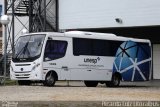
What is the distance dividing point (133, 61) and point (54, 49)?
637 cm

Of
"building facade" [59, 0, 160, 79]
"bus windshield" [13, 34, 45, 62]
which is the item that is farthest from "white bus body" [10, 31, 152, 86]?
"building facade" [59, 0, 160, 79]

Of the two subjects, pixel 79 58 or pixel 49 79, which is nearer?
pixel 49 79

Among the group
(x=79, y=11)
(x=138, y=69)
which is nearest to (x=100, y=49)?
(x=138, y=69)

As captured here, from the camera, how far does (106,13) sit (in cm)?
4219

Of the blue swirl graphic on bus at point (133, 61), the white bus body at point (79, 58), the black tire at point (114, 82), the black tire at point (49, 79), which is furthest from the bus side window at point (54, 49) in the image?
the blue swirl graphic on bus at point (133, 61)

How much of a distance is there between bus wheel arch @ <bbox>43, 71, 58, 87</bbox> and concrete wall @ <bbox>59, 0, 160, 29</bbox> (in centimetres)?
1294

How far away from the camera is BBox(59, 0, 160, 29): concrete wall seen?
39406 mm

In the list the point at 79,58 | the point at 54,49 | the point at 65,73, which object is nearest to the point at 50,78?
the point at 65,73

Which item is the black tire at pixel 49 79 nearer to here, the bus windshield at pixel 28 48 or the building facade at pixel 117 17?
the bus windshield at pixel 28 48

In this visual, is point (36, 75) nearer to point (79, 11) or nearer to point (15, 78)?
point (15, 78)

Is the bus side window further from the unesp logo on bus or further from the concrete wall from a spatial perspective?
the concrete wall

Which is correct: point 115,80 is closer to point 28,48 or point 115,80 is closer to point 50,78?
point 50,78

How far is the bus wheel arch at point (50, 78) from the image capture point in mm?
27625

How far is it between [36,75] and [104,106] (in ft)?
40.1
